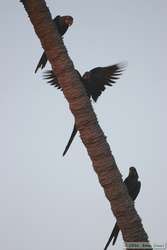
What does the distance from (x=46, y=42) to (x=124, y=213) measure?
8.25 ft

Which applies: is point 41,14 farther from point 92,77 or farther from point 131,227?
point 131,227

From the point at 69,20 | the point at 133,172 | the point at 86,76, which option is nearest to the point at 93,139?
the point at 86,76

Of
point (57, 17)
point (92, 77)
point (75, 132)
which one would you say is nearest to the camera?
point (75, 132)

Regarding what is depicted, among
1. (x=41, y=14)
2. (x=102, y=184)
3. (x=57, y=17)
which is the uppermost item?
(x=57, y=17)

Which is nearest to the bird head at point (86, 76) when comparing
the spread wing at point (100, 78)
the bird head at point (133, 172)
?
the spread wing at point (100, 78)

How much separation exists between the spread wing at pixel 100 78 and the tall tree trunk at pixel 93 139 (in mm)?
1075

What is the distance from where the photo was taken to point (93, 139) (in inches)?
205

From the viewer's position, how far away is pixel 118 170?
5289mm

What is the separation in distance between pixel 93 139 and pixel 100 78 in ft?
5.89

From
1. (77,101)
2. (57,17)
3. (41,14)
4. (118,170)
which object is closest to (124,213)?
(118,170)

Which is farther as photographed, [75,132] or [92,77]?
[92,77]

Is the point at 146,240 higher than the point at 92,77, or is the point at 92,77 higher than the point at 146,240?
the point at 92,77

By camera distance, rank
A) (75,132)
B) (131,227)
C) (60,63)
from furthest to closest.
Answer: (75,132), (60,63), (131,227)

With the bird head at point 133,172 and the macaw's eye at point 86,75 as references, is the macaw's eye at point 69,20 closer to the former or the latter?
Answer: the macaw's eye at point 86,75
